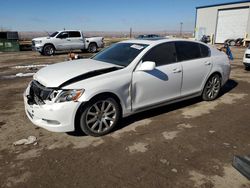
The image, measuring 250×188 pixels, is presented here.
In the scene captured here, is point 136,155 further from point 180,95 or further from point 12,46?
point 12,46

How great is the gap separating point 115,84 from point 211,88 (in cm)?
301

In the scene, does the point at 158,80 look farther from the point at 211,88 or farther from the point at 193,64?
the point at 211,88

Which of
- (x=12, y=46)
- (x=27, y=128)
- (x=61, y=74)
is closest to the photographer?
(x=61, y=74)

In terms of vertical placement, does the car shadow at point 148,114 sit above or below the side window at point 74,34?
below

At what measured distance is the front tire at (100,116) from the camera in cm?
389

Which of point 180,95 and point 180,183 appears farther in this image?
point 180,95

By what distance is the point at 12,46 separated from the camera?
71.9ft

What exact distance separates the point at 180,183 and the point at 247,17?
32.3m

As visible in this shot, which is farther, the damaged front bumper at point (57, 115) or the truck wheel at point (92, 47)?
the truck wheel at point (92, 47)

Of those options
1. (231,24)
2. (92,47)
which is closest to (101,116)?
(92,47)

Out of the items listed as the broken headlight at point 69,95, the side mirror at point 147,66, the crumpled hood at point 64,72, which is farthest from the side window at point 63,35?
the broken headlight at point 69,95

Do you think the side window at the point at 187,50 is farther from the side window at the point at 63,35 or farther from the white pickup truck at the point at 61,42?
the side window at the point at 63,35

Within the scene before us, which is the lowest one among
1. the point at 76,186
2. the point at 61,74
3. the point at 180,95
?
the point at 76,186

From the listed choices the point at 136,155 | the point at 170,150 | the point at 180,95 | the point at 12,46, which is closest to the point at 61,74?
the point at 136,155
